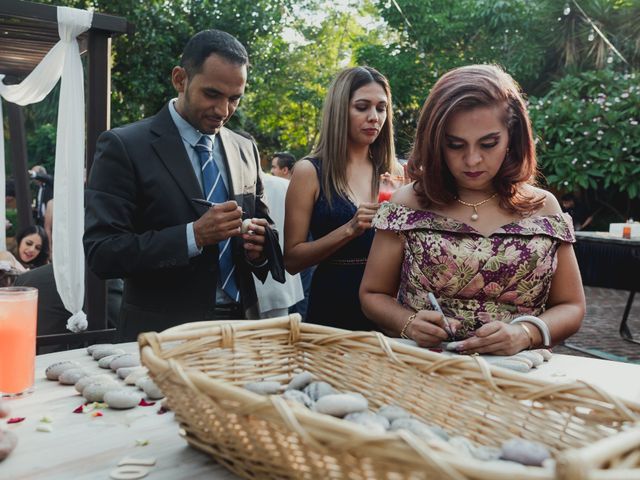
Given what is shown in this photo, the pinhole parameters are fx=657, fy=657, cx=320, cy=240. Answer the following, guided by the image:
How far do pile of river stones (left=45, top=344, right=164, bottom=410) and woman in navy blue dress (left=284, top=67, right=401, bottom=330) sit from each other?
129 centimetres

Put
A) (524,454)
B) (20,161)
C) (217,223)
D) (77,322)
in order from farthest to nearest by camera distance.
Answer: (20,161) → (77,322) → (217,223) → (524,454)

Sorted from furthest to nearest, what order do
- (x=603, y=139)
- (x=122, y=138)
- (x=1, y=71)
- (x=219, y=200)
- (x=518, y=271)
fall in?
(x=603, y=139) → (x=1, y=71) → (x=219, y=200) → (x=122, y=138) → (x=518, y=271)

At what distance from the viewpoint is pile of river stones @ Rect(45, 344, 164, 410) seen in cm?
138

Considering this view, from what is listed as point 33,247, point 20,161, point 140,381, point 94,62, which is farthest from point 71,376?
point 20,161

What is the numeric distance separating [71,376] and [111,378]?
0.32 ft

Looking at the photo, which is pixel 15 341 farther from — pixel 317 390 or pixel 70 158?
pixel 70 158

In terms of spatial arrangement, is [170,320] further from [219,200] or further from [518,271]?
[518,271]

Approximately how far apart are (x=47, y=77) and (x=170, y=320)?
3.65m

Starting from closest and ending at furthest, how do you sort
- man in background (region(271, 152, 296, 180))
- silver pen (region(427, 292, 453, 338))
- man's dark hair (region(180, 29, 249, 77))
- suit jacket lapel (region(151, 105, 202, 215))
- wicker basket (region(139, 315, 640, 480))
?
1. wicker basket (region(139, 315, 640, 480))
2. silver pen (region(427, 292, 453, 338))
3. suit jacket lapel (region(151, 105, 202, 215))
4. man's dark hair (region(180, 29, 249, 77))
5. man in background (region(271, 152, 296, 180))

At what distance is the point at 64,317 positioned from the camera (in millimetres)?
4637

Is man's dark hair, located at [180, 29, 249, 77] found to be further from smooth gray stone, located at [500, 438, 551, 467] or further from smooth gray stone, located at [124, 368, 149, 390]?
smooth gray stone, located at [500, 438, 551, 467]

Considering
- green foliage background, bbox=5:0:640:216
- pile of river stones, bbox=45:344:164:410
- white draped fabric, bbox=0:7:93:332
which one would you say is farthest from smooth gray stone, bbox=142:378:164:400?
green foliage background, bbox=5:0:640:216

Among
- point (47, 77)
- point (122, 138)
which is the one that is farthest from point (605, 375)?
point (47, 77)

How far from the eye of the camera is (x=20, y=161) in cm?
785
